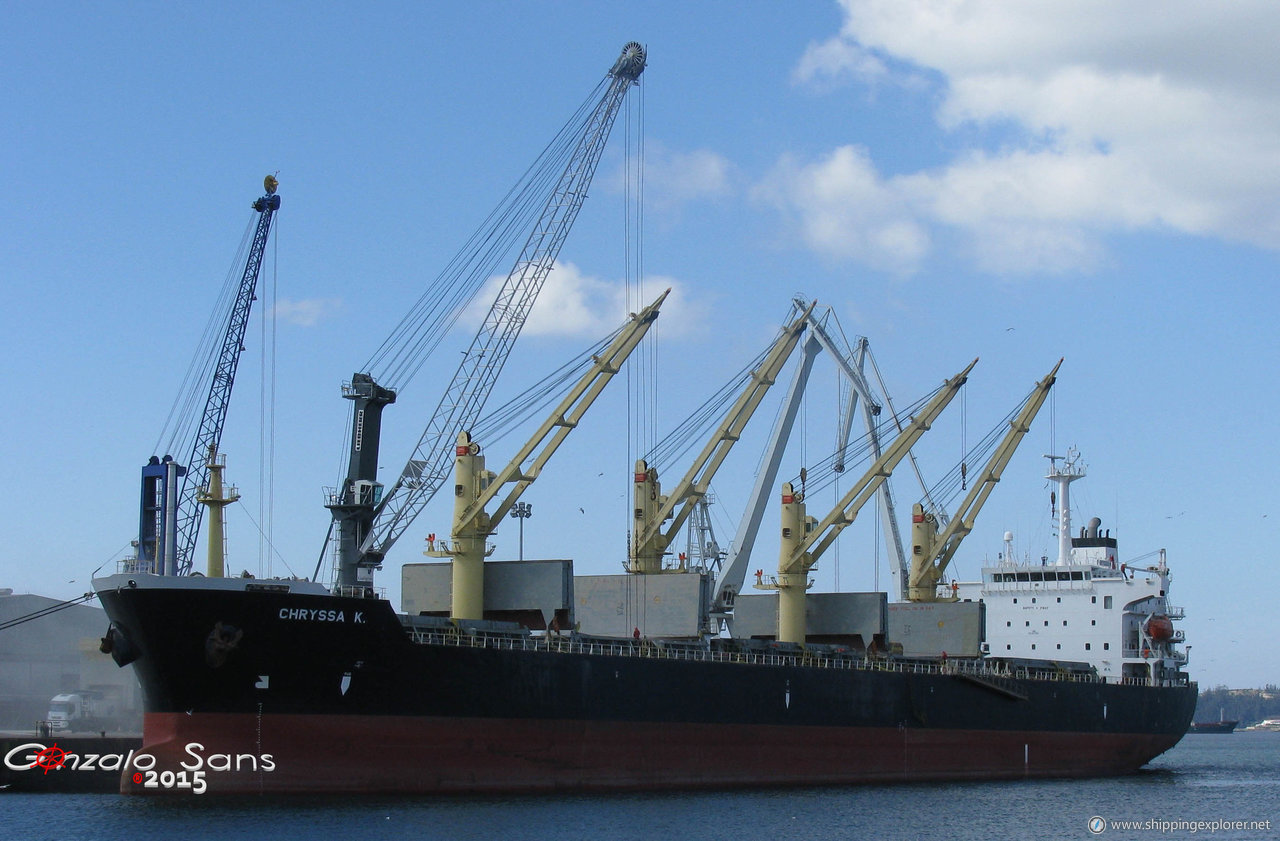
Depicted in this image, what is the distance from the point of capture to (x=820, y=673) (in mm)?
37031

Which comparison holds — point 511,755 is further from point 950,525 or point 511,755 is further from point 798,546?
point 950,525

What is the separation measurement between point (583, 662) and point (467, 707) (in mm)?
3215

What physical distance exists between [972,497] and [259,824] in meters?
31.4

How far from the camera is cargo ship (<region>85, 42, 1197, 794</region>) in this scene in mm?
28250

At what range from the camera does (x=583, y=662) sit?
32.0 meters

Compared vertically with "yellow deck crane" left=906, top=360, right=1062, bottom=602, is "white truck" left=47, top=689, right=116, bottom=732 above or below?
below

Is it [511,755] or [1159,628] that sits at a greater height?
[1159,628]

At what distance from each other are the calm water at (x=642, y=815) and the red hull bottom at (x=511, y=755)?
1.70 ft

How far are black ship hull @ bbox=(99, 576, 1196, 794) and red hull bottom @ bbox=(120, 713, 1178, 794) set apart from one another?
36 millimetres

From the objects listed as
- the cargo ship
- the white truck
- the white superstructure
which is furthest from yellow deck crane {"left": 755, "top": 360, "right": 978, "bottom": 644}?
the white truck

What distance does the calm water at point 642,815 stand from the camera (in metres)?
25.5

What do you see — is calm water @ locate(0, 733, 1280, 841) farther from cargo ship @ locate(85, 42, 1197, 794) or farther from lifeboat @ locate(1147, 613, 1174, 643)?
lifeboat @ locate(1147, 613, 1174, 643)

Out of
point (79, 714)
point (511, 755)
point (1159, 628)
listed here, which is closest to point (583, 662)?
point (511, 755)

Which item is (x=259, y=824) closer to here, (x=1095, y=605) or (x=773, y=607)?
Result: (x=773, y=607)
